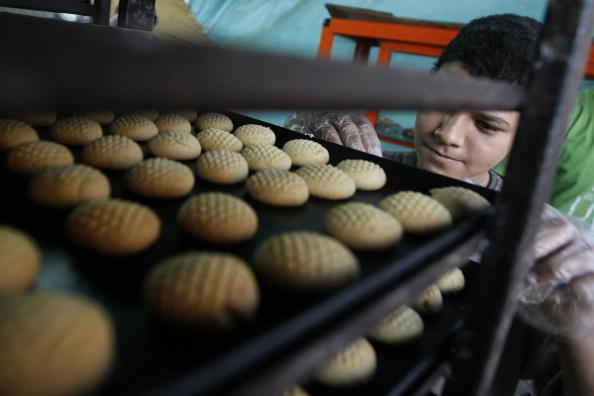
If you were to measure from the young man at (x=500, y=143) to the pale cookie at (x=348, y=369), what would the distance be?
0.48 m

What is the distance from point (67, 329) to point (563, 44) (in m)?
0.61

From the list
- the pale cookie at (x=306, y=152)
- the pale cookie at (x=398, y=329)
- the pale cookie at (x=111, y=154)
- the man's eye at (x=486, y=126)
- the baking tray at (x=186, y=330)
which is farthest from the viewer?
the man's eye at (x=486, y=126)

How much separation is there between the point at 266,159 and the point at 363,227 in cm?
37

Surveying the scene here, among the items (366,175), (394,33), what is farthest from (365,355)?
(394,33)

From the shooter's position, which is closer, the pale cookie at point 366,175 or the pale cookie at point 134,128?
the pale cookie at point 366,175

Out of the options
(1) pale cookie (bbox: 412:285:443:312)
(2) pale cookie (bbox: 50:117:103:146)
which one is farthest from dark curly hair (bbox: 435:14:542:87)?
(2) pale cookie (bbox: 50:117:103:146)

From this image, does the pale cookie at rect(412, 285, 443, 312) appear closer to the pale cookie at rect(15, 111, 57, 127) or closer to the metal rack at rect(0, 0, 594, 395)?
the metal rack at rect(0, 0, 594, 395)

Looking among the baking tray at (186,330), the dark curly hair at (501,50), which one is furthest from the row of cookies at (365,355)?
the dark curly hair at (501,50)

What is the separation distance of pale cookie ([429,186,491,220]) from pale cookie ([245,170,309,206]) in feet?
0.91

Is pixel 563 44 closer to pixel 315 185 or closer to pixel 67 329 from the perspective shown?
pixel 315 185

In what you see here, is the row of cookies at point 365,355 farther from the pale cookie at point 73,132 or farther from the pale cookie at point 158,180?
the pale cookie at point 73,132

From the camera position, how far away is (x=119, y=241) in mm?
545

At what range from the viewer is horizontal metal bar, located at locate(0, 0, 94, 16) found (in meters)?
1.14

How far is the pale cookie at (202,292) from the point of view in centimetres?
42
